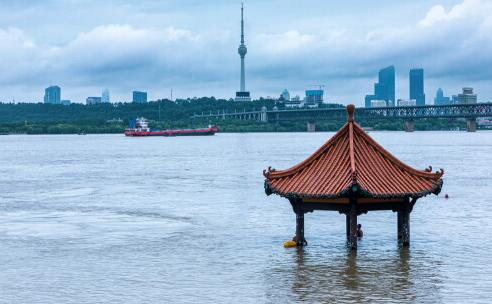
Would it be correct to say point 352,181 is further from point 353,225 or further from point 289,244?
point 289,244

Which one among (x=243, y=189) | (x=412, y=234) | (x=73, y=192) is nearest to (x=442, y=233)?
(x=412, y=234)

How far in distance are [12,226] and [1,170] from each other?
6414cm

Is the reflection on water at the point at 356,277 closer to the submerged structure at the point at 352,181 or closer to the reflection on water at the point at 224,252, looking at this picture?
the reflection on water at the point at 224,252

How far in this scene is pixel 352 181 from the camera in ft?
111

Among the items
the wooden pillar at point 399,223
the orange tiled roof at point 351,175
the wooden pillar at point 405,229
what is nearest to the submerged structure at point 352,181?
the orange tiled roof at point 351,175

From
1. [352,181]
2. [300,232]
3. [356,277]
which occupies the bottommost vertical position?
[356,277]

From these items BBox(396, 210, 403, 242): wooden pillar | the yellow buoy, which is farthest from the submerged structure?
the yellow buoy

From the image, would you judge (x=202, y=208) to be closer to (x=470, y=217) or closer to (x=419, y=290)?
(x=470, y=217)

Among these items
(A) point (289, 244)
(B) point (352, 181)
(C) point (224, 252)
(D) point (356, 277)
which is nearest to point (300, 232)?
(A) point (289, 244)

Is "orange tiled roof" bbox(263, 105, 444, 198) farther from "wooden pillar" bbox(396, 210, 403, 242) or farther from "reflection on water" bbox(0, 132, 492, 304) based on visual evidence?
"reflection on water" bbox(0, 132, 492, 304)

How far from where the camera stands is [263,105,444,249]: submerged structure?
113 feet

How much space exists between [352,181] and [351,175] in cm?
A: 75

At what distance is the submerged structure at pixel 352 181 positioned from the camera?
3450 cm

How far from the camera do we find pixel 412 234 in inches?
1773
